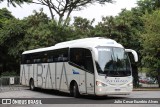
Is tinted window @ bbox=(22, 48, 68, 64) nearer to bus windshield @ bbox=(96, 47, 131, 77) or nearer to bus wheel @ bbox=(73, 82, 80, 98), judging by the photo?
bus wheel @ bbox=(73, 82, 80, 98)

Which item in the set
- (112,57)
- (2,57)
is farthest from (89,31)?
(112,57)

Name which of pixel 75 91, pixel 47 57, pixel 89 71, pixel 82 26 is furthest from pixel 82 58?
pixel 82 26

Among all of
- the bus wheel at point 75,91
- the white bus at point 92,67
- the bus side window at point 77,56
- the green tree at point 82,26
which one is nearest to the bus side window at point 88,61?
the white bus at point 92,67

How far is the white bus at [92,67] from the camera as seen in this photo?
19578mm

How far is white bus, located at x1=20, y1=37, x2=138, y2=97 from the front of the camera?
19.6m

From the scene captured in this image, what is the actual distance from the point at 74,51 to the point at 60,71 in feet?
7.73

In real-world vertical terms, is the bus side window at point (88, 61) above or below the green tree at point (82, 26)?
below

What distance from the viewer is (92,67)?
19828 millimetres

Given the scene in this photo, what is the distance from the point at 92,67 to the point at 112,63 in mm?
1085

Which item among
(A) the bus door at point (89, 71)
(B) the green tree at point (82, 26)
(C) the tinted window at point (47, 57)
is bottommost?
(A) the bus door at point (89, 71)

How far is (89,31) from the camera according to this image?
139 ft

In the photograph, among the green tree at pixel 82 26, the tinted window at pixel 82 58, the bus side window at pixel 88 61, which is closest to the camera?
the bus side window at pixel 88 61

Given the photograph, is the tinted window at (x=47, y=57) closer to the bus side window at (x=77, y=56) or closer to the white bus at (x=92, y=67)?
the white bus at (x=92, y=67)

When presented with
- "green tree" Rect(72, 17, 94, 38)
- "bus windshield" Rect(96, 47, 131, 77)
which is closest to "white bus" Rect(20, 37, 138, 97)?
"bus windshield" Rect(96, 47, 131, 77)
